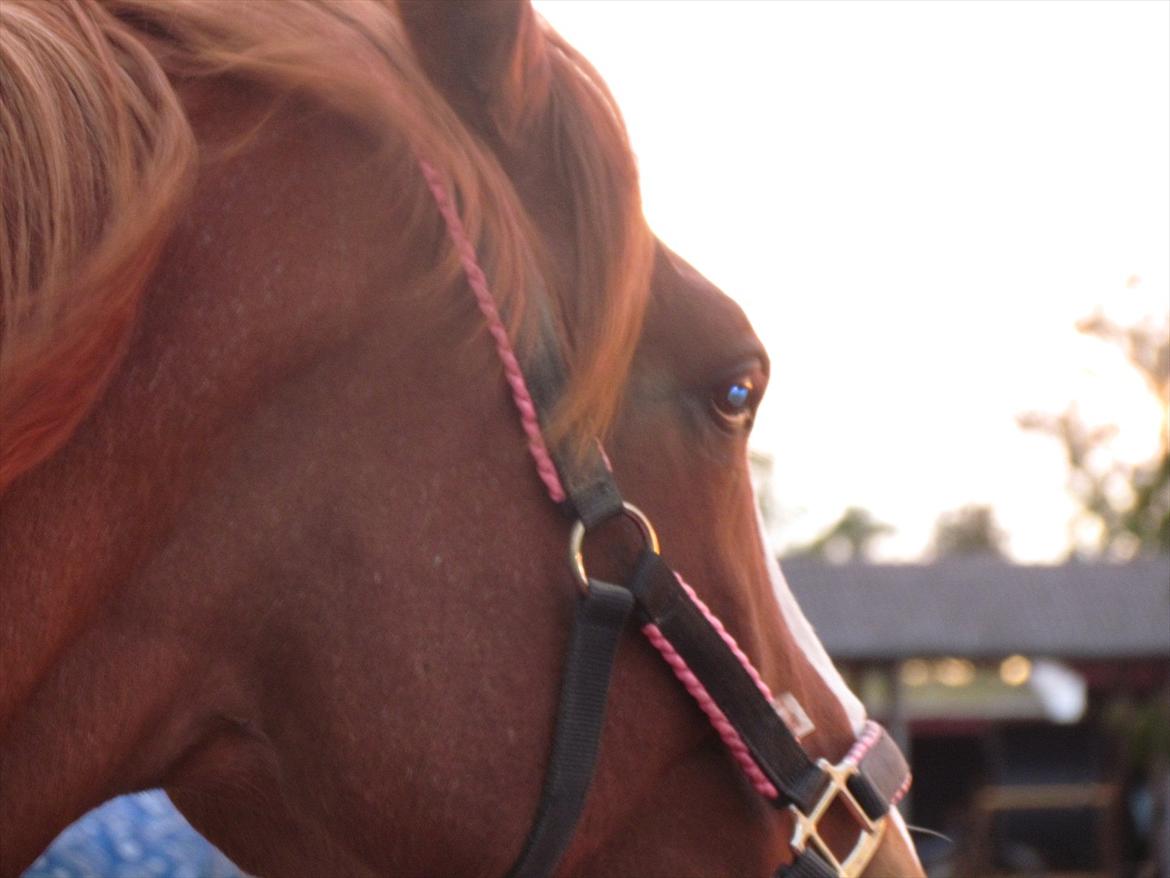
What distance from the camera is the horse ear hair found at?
4.84 feet

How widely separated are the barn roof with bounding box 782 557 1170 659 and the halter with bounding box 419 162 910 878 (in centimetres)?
1409

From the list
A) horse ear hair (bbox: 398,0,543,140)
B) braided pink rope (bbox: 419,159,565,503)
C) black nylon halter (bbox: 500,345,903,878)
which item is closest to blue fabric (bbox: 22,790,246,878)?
black nylon halter (bbox: 500,345,903,878)

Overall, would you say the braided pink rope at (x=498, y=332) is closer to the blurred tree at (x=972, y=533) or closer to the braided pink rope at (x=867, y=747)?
→ the braided pink rope at (x=867, y=747)

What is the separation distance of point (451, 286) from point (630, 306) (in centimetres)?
20

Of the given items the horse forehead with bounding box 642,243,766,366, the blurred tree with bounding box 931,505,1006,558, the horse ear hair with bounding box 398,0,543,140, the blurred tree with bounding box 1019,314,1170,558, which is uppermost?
the horse ear hair with bounding box 398,0,543,140

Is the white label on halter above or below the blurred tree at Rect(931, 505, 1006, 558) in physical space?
above

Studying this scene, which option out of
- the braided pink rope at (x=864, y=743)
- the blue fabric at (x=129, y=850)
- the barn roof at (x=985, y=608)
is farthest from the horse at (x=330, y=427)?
the barn roof at (x=985, y=608)

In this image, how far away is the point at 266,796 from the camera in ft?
5.06

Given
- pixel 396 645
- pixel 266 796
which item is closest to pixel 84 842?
pixel 266 796

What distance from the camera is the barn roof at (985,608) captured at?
16281 millimetres

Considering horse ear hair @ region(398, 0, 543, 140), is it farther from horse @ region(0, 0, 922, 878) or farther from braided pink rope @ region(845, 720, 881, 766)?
braided pink rope @ region(845, 720, 881, 766)

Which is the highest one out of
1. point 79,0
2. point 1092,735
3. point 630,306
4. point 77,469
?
point 79,0

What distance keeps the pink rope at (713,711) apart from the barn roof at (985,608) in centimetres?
1411

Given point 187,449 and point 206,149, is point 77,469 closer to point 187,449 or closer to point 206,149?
point 187,449
